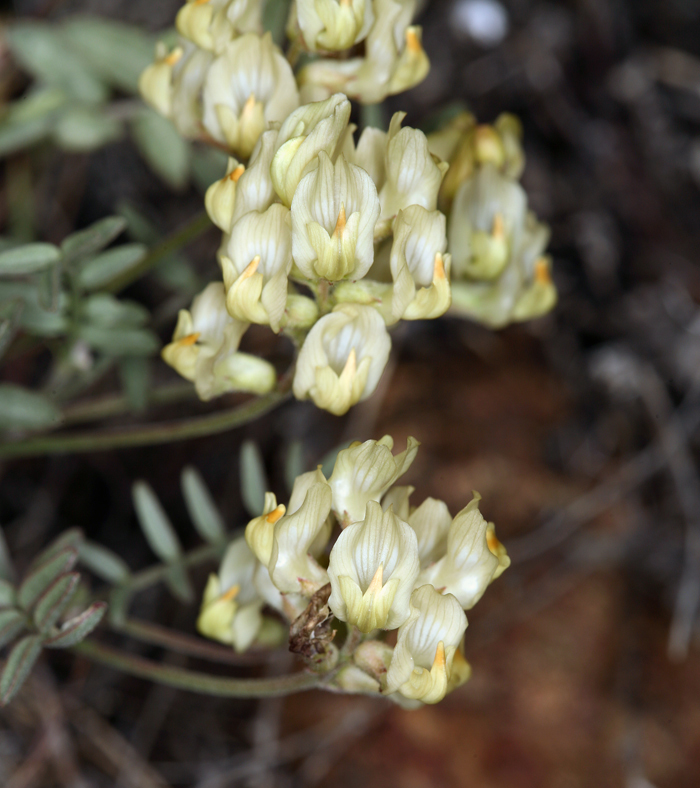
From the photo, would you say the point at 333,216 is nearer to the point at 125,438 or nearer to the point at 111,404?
the point at 125,438

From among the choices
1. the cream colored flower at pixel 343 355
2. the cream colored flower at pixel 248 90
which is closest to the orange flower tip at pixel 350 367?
the cream colored flower at pixel 343 355

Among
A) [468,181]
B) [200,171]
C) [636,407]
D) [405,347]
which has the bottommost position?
[636,407]

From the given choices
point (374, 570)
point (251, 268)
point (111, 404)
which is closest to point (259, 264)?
point (251, 268)

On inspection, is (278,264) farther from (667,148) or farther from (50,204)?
(667,148)

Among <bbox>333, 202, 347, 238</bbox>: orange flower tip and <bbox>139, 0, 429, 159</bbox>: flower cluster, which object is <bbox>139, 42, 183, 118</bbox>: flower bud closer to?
<bbox>139, 0, 429, 159</bbox>: flower cluster

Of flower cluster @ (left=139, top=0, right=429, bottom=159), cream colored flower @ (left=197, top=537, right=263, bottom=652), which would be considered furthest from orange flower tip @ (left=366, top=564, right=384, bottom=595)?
flower cluster @ (left=139, top=0, right=429, bottom=159)

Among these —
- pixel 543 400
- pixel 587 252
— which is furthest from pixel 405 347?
pixel 587 252

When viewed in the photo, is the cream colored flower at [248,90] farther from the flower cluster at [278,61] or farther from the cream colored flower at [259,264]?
the cream colored flower at [259,264]
